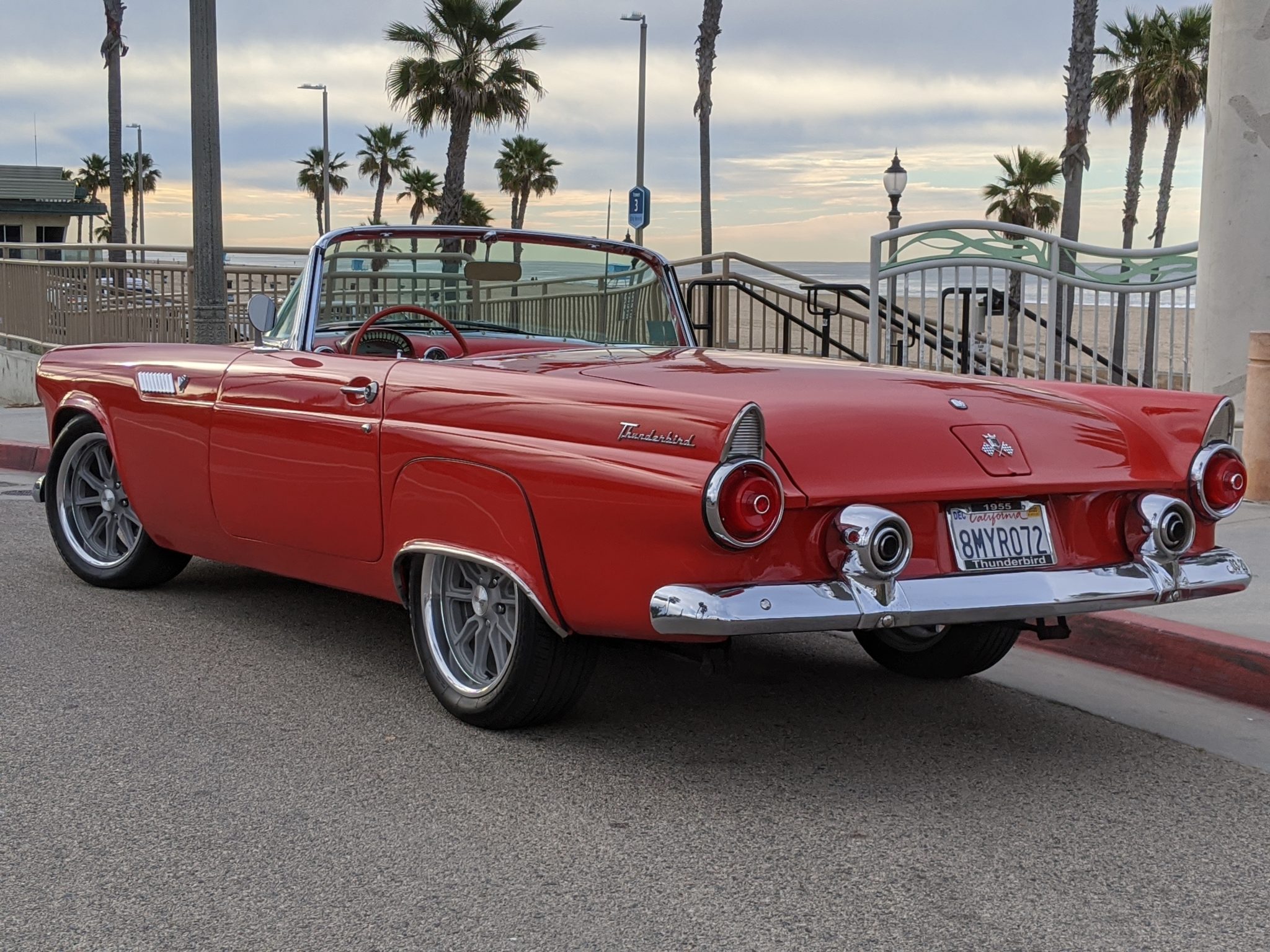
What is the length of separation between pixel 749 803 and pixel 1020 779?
0.79 meters

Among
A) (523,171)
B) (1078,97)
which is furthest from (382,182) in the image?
(1078,97)

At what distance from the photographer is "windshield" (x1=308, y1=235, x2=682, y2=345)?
5.35 meters

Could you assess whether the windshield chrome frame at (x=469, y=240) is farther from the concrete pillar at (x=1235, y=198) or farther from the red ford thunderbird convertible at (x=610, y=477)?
the concrete pillar at (x=1235, y=198)

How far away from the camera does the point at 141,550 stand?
6133mm

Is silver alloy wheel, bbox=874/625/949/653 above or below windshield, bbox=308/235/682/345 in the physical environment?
below

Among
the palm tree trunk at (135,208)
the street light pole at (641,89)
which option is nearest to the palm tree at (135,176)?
the palm tree trunk at (135,208)

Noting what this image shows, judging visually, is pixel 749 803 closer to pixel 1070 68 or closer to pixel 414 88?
pixel 1070 68

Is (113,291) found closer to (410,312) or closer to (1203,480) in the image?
(410,312)

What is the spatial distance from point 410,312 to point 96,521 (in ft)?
6.75

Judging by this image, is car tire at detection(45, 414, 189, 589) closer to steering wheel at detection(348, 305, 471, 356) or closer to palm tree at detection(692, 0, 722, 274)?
steering wheel at detection(348, 305, 471, 356)

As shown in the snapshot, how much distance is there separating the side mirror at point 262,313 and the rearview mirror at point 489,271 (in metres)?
0.73

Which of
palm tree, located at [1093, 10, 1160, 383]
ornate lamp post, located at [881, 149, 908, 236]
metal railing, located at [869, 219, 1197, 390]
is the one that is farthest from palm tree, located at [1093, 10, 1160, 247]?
metal railing, located at [869, 219, 1197, 390]

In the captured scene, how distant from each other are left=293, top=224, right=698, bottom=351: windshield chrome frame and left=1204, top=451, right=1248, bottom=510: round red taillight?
83.6 inches

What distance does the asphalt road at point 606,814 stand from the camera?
304cm
